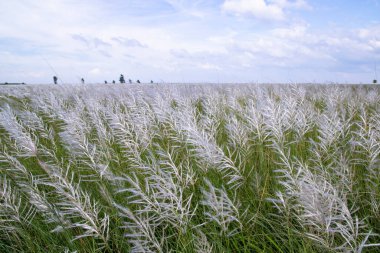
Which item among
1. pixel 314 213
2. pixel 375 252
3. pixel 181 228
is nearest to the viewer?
pixel 314 213

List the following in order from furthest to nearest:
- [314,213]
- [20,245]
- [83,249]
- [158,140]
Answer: [158,140]
[20,245]
[83,249]
[314,213]

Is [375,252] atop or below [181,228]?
below

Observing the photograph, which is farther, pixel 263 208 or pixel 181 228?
pixel 263 208

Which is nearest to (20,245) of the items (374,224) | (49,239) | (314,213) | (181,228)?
(49,239)

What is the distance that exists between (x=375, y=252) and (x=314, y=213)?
549 mm

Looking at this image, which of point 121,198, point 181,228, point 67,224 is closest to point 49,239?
point 67,224

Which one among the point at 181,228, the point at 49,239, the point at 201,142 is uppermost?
the point at 201,142

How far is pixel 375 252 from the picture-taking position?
1350 mm

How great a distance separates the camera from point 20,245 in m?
1.67

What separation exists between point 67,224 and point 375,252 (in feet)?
4.75

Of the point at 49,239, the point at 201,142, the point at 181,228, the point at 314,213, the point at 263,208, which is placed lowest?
the point at 49,239

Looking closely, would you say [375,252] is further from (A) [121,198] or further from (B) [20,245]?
(B) [20,245]

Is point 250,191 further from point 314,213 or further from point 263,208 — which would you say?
point 314,213

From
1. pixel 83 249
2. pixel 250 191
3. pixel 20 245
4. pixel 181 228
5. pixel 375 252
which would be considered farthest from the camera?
pixel 250 191
